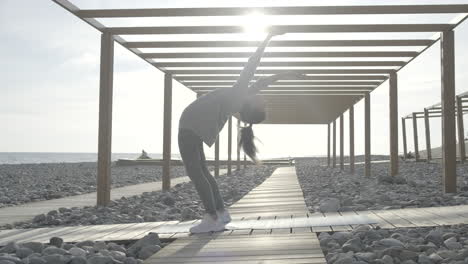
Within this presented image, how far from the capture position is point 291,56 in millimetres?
8953

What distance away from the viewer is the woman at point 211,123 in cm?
446

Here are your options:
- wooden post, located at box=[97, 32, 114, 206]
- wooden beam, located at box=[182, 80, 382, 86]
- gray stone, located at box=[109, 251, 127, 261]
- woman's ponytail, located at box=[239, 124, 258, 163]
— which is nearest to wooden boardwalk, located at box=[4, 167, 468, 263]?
gray stone, located at box=[109, 251, 127, 261]

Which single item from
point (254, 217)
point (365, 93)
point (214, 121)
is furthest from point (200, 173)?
point (365, 93)

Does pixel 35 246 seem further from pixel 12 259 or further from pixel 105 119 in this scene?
pixel 105 119

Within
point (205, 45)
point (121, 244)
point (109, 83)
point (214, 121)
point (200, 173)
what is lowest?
point (121, 244)

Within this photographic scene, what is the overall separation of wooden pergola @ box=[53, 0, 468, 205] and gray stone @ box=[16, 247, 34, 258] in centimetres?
342

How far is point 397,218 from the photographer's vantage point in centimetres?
481

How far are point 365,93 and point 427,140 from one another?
9.94 metres

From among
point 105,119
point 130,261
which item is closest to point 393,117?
point 105,119

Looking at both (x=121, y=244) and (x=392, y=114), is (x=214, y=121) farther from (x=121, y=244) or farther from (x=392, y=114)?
(x=392, y=114)

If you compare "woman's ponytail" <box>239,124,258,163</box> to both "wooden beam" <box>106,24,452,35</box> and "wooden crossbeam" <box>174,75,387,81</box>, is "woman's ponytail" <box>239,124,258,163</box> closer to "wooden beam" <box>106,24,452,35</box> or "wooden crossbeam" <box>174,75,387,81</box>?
"wooden beam" <box>106,24,452,35</box>

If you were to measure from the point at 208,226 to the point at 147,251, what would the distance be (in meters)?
A: 0.73

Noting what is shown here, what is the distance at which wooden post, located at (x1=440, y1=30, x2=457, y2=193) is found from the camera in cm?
786

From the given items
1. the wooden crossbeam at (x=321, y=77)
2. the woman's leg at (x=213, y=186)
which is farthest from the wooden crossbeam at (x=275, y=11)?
the wooden crossbeam at (x=321, y=77)
